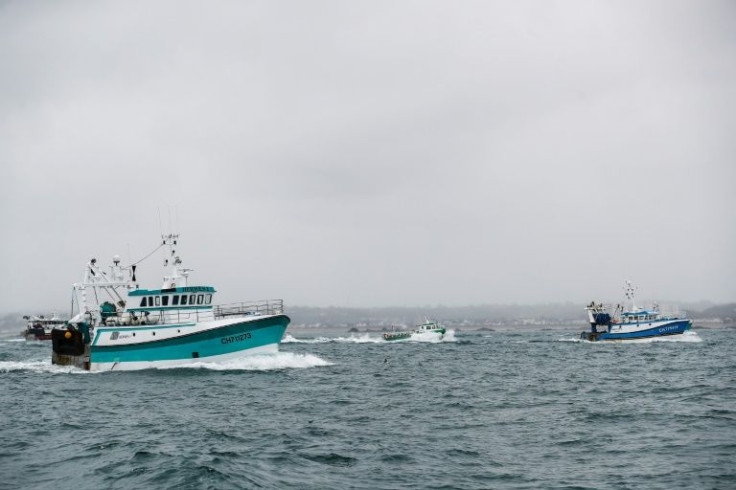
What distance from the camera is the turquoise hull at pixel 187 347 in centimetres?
4600

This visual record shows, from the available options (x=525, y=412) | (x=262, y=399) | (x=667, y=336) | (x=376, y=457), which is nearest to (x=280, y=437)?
(x=376, y=457)

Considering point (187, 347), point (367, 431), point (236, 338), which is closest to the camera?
point (367, 431)

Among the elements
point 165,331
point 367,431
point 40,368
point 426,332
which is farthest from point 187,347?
point 426,332

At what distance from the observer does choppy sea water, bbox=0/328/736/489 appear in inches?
666

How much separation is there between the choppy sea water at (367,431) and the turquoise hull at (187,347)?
3.00m

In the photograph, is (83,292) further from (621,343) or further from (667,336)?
(667,336)

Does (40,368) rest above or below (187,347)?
below

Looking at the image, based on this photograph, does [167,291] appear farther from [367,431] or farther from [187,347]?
[367,431]

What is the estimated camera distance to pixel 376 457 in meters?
19.1

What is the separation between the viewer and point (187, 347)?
46156 millimetres

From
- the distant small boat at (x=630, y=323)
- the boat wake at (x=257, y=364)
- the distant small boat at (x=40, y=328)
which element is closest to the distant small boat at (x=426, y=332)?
the distant small boat at (x=630, y=323)

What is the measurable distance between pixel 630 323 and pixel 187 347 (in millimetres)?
69254

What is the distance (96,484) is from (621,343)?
284 feet

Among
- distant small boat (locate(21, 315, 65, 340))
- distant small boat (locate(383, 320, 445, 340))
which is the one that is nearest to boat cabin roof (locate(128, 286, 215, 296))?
distant small boat (locate(383, 320, 445, 340))
